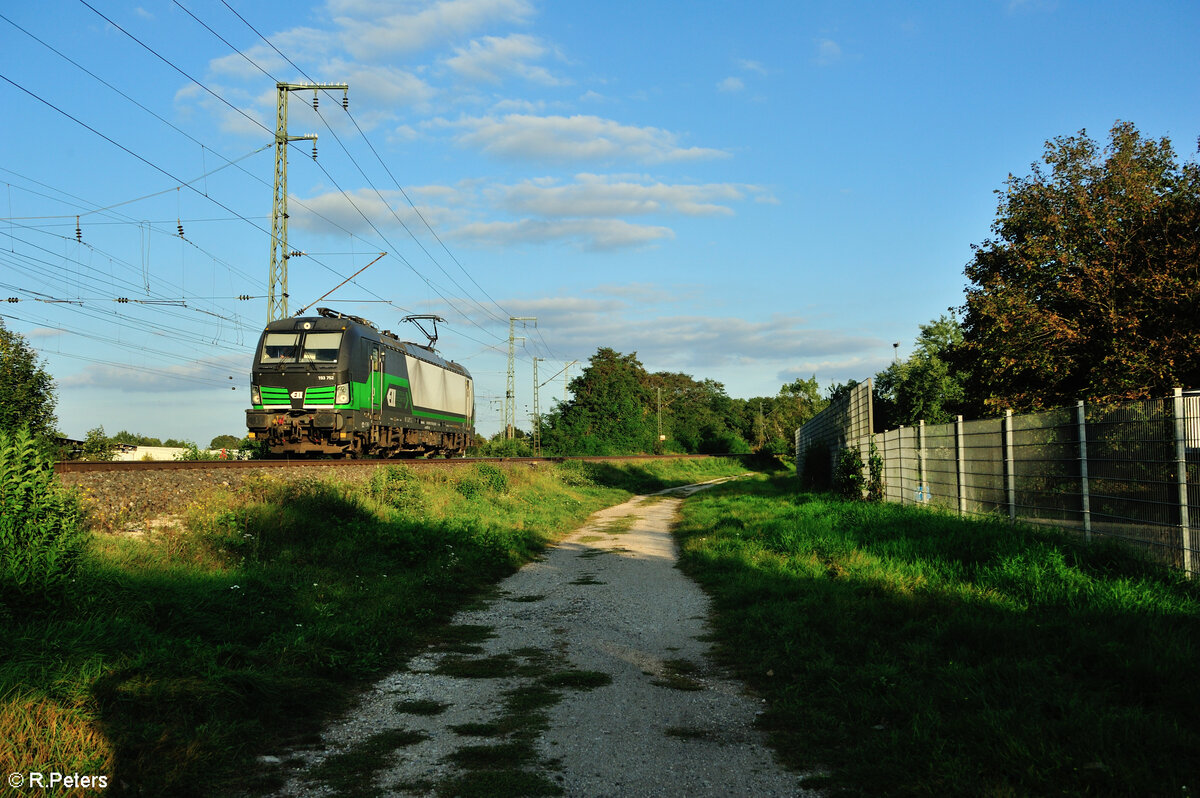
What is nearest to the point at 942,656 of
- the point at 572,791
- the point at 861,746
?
the point at 861,746

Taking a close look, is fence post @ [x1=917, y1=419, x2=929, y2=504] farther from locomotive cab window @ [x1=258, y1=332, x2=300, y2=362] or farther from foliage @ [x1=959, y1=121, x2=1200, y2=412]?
locomotive cab window @ [x1=258, y1=332, x2=300, y2=362]

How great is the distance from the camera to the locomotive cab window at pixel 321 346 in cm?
2000

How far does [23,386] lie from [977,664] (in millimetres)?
33644

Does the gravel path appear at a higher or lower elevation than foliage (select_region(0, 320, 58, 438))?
lower

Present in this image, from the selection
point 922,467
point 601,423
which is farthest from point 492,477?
point 601,423

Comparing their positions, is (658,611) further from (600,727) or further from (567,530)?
(567,530)

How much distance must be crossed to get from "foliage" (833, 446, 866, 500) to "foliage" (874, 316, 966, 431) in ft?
49.8

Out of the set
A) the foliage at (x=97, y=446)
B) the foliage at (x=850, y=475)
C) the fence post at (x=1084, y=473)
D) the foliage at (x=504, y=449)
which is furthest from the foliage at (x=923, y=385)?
the foliage at (x=97, y=446)

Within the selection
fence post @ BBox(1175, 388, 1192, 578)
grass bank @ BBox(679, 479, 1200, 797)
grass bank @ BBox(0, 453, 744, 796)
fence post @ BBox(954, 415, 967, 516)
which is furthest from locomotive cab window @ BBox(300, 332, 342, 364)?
fence post @ BBox(1175, 388, 1192, 578)

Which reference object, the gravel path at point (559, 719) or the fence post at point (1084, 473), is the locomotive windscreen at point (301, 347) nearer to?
the gravel path at point (559, 719)

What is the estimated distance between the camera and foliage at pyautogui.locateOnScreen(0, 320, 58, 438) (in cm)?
2758

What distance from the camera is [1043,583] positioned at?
660 centimetres

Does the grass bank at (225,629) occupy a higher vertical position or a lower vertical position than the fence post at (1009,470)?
lower

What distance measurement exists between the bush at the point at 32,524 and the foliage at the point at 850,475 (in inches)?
592
